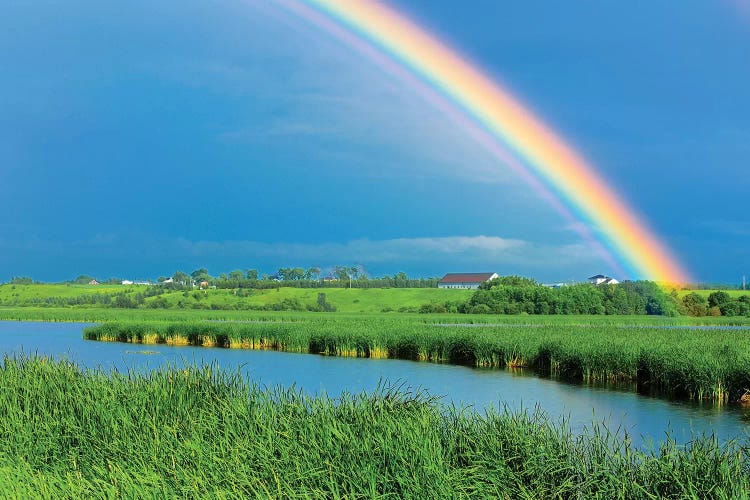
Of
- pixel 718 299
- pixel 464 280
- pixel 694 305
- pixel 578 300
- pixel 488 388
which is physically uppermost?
pixel 464 280

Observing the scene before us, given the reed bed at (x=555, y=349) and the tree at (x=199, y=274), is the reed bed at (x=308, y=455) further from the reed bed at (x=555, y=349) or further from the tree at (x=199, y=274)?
the tree at (x=199, y=274)

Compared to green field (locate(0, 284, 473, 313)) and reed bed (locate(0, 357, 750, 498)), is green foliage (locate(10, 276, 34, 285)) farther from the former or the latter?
reed bed (locate(0, 357, 750, 498))

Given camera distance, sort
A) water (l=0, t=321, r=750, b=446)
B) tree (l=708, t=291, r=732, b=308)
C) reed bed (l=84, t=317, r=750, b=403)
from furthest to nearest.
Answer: tree (l=708, t=291, r=732, b=308) < reed bed (l=84, t=317, r=750, b=403) < water (l=0, t=321, r=750, b=446)

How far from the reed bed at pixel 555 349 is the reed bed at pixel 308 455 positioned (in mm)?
11617


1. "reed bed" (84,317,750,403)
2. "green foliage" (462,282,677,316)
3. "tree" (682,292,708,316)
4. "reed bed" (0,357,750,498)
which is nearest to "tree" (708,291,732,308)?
"tree" (682,292,708,316)

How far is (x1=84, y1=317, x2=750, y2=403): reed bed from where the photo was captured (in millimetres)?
19234

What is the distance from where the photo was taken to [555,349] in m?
26.0

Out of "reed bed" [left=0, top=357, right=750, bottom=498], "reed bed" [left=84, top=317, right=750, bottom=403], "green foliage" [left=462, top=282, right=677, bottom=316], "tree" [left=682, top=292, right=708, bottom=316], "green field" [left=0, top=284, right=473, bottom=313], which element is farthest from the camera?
"green field" [left=0, top=284, right=473, bottom=313]

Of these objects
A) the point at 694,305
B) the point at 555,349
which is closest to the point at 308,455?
the point at 555,349

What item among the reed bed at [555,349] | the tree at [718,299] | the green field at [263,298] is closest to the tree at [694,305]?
the tree at [718,299]

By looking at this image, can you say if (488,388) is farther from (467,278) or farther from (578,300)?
(467,278)

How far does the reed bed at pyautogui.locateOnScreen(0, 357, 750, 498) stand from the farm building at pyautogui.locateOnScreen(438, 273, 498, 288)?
14990cm

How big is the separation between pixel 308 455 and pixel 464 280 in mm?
157193

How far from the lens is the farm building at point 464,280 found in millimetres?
159625
